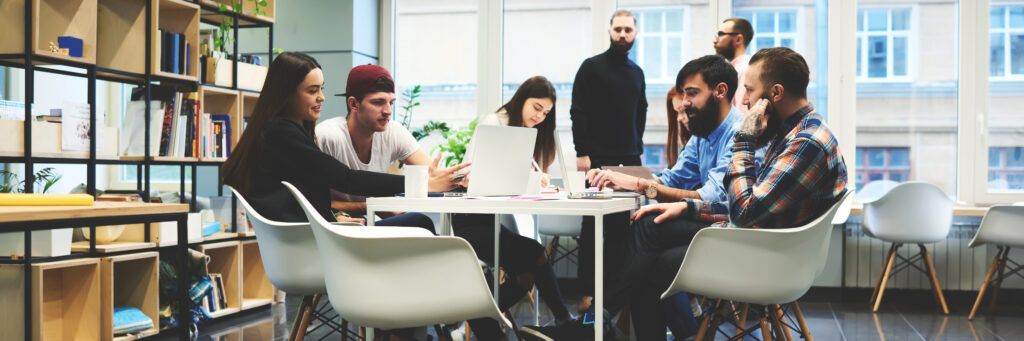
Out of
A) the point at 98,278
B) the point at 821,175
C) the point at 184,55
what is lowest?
the point at 98,278

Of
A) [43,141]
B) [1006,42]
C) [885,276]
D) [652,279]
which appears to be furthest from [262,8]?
[1006,42]

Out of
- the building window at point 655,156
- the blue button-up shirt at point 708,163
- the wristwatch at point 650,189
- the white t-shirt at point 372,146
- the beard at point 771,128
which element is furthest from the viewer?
the building window at point 655,156

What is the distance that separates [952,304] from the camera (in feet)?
17.8

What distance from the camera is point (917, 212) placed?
16.7ft

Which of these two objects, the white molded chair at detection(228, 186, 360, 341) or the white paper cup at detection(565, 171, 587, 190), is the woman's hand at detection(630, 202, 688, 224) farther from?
the white molded chair at detection(228, 186, 360, 341)

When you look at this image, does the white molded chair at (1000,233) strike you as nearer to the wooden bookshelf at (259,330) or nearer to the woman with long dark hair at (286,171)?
the woman with long dark hair at (286,171)

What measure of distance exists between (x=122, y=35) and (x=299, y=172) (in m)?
1.81

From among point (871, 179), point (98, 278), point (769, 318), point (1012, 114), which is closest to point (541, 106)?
point (769, 318)

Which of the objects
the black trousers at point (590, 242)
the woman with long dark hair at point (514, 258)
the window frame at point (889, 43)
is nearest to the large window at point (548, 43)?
the window frame at point (889, 43)

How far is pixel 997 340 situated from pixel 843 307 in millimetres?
1175

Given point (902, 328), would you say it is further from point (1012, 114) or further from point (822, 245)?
point (822, 245)

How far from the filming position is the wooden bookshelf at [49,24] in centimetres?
347

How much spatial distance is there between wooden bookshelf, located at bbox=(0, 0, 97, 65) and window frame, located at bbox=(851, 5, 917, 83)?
4.62 meters

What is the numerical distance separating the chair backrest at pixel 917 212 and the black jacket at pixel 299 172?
356cm
